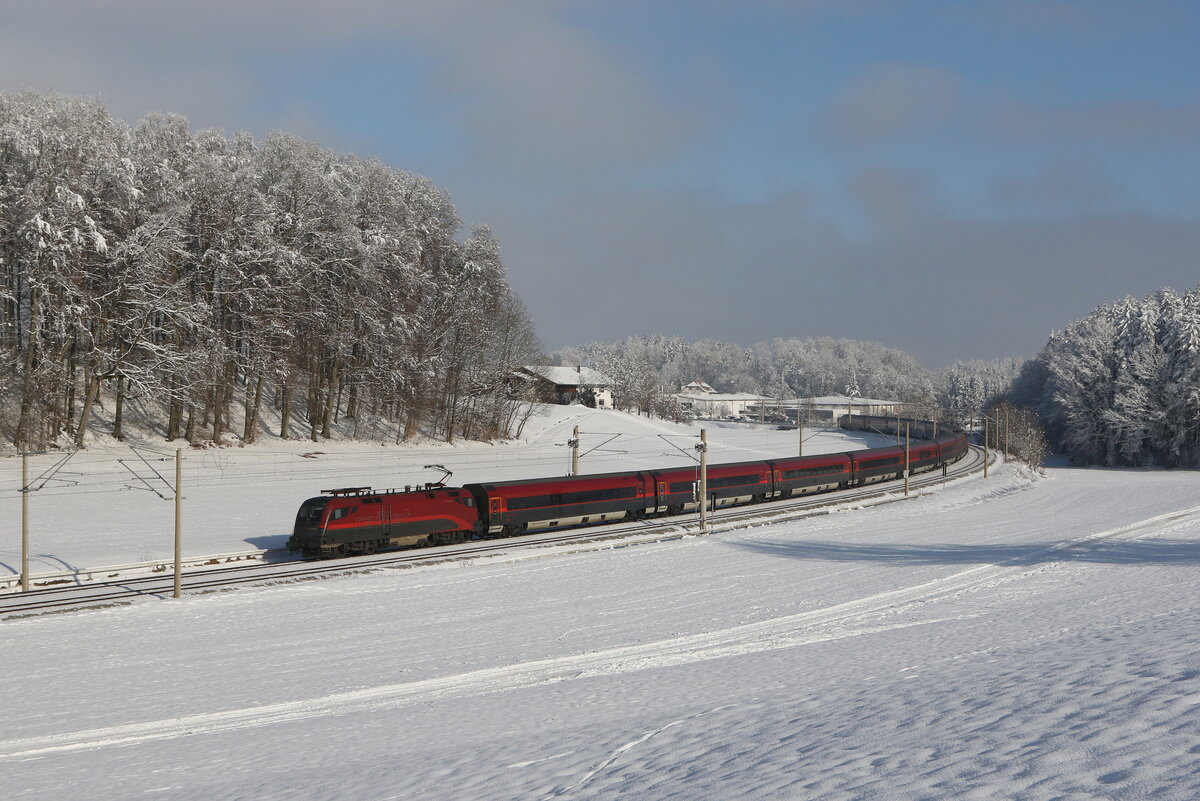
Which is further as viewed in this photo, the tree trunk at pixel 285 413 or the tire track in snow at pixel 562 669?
the tree trunk at pixel 285 413

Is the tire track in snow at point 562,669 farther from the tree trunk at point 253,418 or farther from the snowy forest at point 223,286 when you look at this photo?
the tree trunk at point 253,418

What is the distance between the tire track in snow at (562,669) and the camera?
607 inches

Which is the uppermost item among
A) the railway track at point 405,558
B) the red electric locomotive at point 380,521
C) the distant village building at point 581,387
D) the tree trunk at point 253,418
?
the distant village building at point 581,387

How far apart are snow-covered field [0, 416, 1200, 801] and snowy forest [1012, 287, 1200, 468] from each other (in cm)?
7384

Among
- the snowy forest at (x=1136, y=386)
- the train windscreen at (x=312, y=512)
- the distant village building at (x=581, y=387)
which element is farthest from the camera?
the distant village building at (x=581, y=387)

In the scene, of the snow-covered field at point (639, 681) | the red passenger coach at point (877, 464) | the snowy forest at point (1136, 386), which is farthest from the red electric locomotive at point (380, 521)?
the snowy forest at point (1136, 386)

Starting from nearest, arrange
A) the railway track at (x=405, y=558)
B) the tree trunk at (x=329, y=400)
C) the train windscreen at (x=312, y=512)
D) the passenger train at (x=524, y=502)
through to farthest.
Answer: the railway track at (x=405, y=558) < the train windscreen at (x=312, y=512) < the passenger train at (x=524, y=502) < the tree trunk at (x=329, y=400)

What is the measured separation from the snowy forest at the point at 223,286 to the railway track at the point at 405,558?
2254cm

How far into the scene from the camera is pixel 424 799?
10070mm

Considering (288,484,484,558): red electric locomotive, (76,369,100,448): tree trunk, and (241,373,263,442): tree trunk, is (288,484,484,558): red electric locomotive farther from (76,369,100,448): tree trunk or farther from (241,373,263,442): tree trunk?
(241,373,263,442): tree trunk

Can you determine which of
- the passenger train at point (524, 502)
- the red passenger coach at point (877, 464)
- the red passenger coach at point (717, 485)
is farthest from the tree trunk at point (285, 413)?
the red passenger coach at point (877, 464)

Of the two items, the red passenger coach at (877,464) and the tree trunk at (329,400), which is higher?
the tree trunk at (329,400)

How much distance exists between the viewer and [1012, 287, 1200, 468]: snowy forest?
330 feet

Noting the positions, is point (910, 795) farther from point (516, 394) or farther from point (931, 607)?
point (516, 394)
